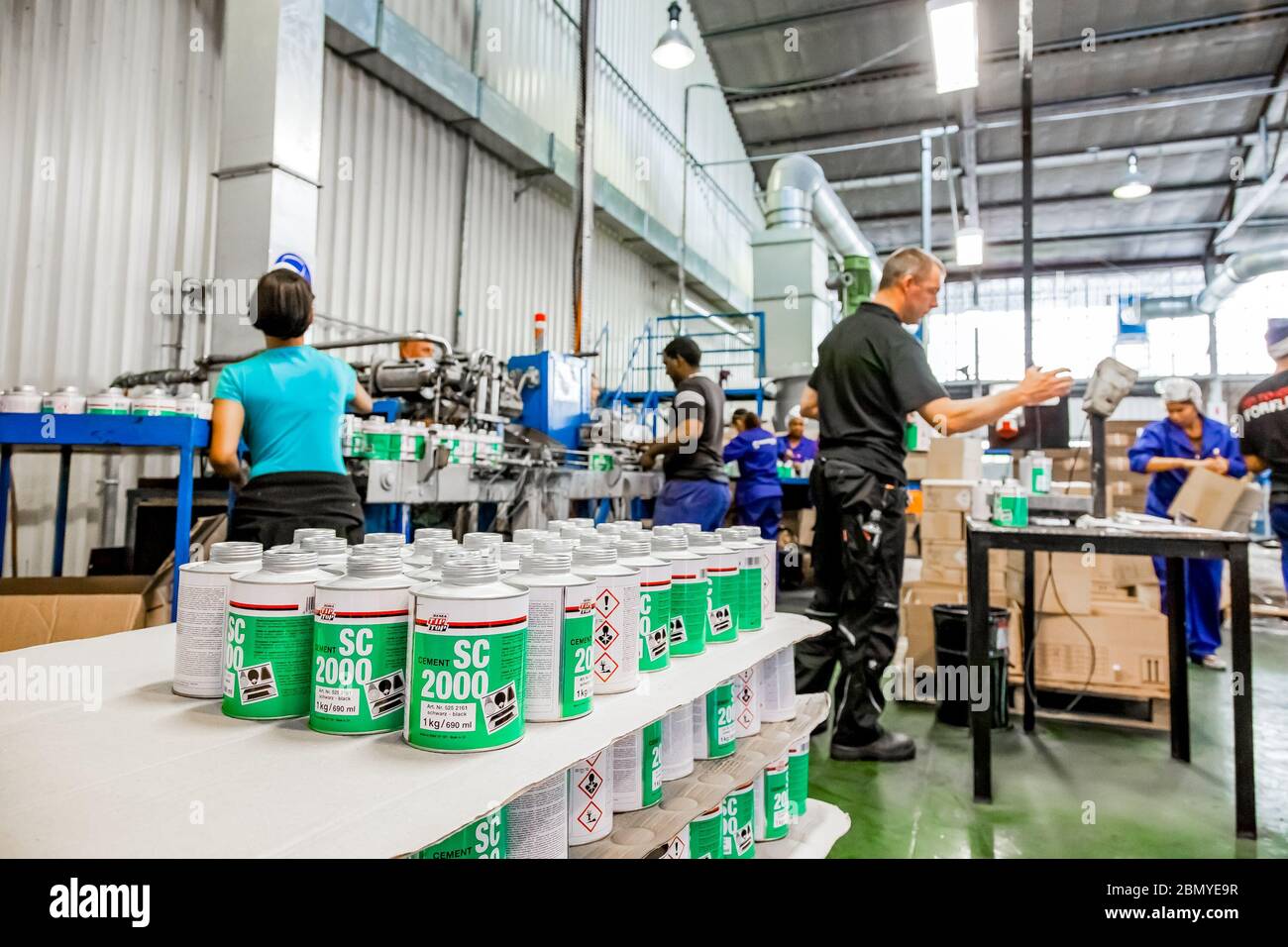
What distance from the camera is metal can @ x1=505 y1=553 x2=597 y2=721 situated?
86 centimetres

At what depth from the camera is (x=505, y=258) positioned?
6723 mm

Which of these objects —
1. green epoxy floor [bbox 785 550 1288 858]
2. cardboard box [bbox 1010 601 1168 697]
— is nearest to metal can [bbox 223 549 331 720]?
green epoxy floor [bbox 785 550 1288 858]

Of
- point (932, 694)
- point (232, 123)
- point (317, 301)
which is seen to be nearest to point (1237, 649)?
point (932, 694)

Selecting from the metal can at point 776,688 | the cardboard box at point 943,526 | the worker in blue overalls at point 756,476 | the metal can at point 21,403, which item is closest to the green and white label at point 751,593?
the metal can at point 776,688

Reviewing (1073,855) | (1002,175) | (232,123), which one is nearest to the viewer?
(1073,855)

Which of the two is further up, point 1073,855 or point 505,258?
point 505,258

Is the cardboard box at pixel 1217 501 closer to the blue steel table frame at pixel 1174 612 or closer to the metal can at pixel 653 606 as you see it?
the blue steel table frame at pixel 1174 612

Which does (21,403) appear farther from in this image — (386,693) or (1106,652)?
(1106,652)

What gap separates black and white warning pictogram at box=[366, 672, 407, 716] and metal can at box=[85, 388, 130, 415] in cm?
210

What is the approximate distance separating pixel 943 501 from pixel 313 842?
3.53 m

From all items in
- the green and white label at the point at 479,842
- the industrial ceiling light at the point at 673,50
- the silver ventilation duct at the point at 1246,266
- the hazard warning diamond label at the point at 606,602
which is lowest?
the green and white label at the point at 479,842

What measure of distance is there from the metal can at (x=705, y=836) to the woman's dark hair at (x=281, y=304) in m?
1.52

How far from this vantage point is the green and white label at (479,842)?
78 cm
